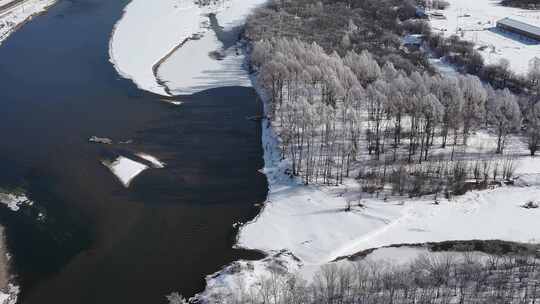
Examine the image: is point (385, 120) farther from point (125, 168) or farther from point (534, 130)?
point (125, 168)

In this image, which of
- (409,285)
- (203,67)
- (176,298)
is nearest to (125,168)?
(176,298)

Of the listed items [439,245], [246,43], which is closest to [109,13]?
[246,43]

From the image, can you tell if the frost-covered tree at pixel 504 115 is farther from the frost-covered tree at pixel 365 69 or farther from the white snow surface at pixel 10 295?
the white snow surface at pixel 10 295

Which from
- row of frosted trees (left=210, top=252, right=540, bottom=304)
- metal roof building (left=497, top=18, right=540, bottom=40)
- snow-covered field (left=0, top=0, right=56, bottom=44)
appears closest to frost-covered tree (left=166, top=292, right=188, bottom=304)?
row of frosted trees (left=210, top=252, right=540, bottom=304)

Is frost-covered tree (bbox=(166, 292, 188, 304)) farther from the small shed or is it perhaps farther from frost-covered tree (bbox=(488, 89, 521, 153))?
the small shed

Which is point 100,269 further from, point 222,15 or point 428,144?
point 222,15

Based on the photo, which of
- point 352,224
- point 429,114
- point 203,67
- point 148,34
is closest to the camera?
point 352,224
